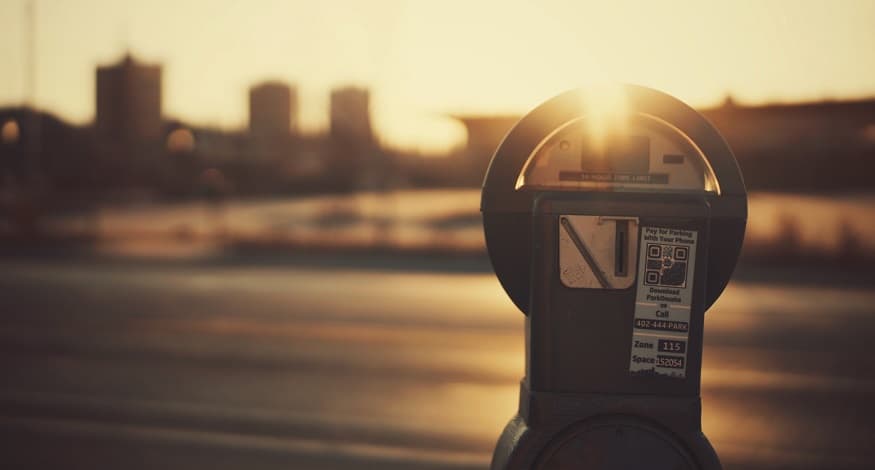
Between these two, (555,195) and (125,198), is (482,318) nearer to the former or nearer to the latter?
(555,195)

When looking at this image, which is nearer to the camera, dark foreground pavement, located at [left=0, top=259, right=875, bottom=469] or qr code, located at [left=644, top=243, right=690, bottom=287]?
qr code, located at [left=644, top=243, right=690, bottom=287]

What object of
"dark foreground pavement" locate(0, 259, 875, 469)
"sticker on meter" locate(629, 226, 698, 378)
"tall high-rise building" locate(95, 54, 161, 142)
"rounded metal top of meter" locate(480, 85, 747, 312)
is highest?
"tall high-rise building" locate(95, 54, 161, 142)

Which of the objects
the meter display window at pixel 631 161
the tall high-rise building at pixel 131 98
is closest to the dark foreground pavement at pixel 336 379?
the meter display window at pixel 631 161

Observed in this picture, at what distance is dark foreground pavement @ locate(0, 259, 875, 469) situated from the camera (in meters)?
4.12

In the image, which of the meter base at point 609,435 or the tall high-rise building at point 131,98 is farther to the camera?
the tall high-rise building at point 131,98

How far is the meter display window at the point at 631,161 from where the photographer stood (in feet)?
6.03

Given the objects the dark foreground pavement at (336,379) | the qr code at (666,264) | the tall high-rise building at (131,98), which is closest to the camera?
the qr code at (666,264)

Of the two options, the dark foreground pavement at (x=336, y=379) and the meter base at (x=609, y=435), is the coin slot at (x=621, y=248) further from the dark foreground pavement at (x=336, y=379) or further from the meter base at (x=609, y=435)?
the dark foreground pavement at (x=336, y=379)

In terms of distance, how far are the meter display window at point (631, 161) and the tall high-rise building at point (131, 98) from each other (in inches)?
726

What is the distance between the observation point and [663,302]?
70.2 inches

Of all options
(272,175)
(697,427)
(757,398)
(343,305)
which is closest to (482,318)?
(343,305)

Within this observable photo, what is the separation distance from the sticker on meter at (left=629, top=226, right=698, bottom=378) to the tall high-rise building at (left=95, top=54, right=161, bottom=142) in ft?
61.1

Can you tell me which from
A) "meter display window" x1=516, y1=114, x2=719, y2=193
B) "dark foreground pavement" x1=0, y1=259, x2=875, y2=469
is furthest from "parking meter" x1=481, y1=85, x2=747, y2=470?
"dark foreground pavement" x1=0, y1=259, x2=875, y2=469

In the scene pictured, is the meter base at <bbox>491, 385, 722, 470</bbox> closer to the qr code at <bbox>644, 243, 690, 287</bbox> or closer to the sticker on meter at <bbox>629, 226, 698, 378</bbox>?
the sticker on meter at <bbox>629, 226, 698, 378</bbox>
